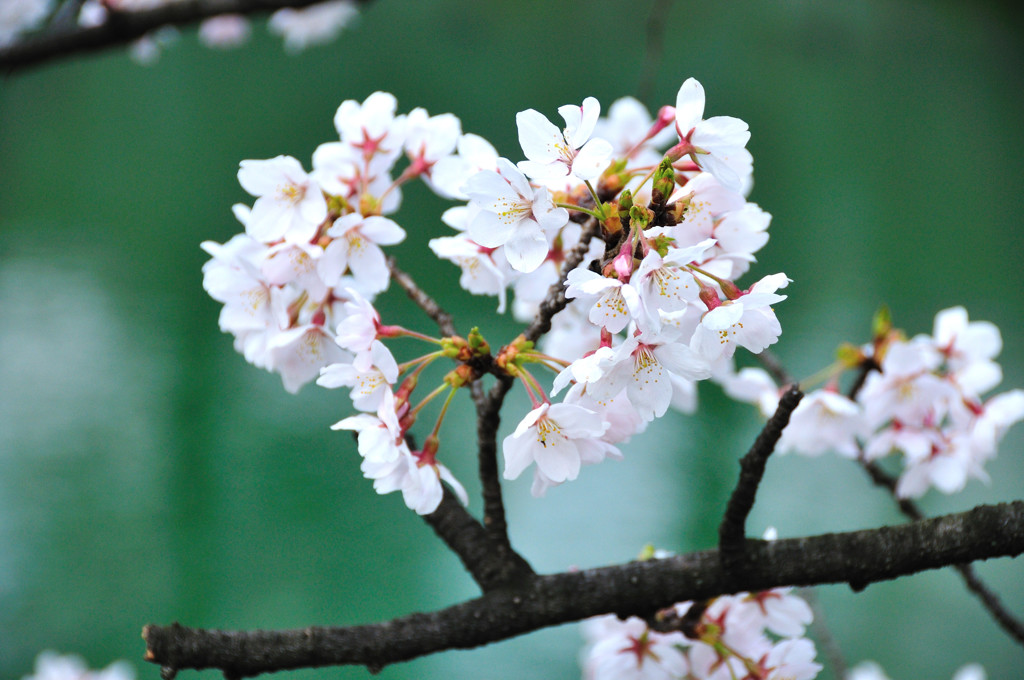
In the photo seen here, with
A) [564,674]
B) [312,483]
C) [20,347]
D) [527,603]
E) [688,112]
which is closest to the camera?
[688,112]

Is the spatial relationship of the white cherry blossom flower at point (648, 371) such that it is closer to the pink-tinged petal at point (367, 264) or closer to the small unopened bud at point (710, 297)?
the small unopened bud at point (710, 297)

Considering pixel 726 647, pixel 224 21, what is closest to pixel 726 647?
pixel 726 647

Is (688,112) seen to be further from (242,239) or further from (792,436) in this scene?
(792,436)

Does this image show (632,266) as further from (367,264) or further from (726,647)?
(726,647)

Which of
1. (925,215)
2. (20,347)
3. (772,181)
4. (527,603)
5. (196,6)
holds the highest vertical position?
(772,181)

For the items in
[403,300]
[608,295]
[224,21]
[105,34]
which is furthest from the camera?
[403,300]

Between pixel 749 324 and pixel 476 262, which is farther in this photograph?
pixel 476 262

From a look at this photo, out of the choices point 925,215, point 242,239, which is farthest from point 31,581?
point 925,215
